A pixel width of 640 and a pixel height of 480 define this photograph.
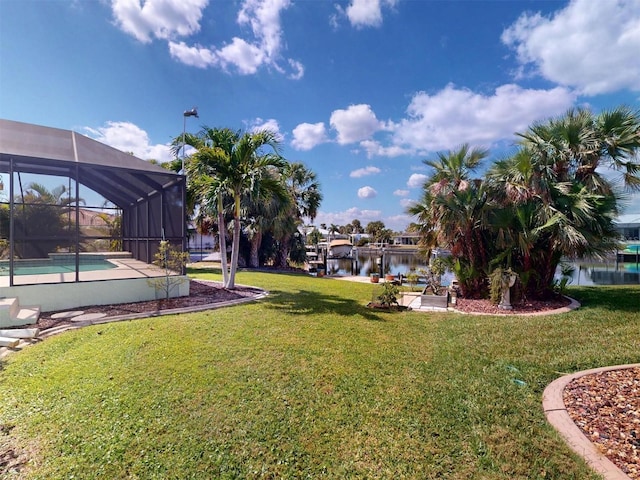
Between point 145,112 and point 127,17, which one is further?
point 145,112

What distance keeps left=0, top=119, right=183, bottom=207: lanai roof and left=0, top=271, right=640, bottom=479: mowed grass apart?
431cm

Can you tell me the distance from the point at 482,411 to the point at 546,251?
680cm

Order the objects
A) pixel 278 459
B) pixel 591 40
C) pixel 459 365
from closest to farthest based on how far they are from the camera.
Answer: pixel 278 459
pixel 459 365
pixel 591 40

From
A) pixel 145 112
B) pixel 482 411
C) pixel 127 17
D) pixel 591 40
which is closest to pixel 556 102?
pixel 591 40

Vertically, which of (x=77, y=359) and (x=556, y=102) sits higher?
(x=556, y=102)

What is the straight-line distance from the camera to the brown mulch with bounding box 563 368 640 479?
8.14 ft

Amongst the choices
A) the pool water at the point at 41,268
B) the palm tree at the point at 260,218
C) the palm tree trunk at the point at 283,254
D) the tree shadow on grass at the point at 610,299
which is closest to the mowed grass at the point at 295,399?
the tree shadow on grass at the point at 610,299

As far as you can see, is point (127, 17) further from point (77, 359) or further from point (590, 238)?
point (590, 238)

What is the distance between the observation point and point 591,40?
5.79 metres

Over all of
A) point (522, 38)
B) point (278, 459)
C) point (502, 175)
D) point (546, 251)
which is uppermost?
point (522, 38)

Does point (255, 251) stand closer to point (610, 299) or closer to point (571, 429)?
point (610, 299)

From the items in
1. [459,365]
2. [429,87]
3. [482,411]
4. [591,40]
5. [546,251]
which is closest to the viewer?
[482,411]

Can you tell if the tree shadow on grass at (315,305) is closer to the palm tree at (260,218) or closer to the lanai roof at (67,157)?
the lanai roof at (67,157)

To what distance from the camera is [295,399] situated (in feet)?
10.8
